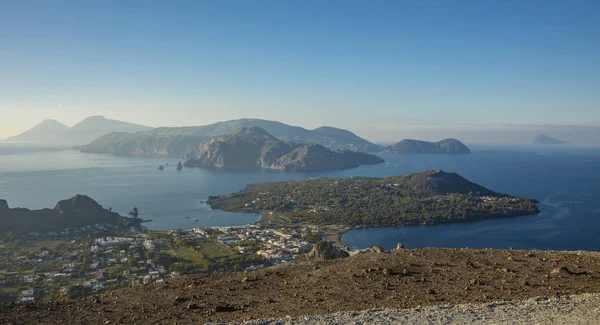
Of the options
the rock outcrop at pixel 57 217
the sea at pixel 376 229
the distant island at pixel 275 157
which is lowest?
the sea at pixel 376 229

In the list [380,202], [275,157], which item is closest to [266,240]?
[380,202]

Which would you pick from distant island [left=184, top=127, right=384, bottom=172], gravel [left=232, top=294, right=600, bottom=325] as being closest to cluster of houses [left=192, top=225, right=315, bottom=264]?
gravel [left=232, top=294, right=600, bottom=325]

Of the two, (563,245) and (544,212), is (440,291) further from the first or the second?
(544,212)

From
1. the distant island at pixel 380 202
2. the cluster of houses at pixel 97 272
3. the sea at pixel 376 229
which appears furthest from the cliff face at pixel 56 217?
the distant island at pixel 380 202

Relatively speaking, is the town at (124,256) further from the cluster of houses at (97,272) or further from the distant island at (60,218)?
the distant island at (60,218)

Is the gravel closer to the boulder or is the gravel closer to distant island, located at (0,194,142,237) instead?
the boulder

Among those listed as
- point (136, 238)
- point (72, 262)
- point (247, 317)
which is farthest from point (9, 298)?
point (247, 317)
